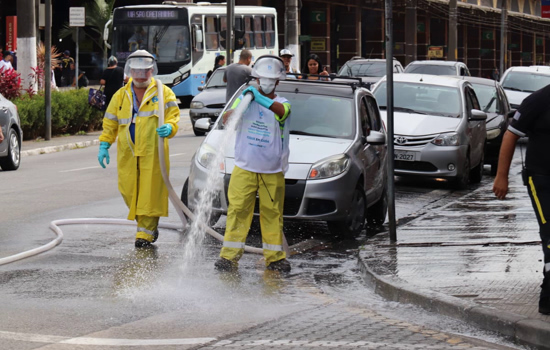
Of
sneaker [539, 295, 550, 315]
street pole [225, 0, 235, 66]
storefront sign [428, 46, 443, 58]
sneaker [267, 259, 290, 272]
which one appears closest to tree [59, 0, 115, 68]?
street pole [225, 0, 235, 66]

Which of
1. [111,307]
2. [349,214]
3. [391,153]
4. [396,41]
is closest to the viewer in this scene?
[111,307]

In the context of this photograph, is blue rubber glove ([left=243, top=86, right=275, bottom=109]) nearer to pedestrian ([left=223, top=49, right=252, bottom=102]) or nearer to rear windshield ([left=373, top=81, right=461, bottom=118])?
pedestrian ([left=223, top=49, right=252, bottom=102])

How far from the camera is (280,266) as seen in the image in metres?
9.44

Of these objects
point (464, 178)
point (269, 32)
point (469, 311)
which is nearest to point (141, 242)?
point (469, 311)

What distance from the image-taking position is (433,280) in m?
8.57

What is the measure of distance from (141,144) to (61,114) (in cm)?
1566

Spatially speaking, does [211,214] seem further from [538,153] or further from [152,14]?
[152,14]

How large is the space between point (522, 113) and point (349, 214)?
432cm

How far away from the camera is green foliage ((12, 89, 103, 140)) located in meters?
24.0

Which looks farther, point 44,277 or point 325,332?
point 44,277

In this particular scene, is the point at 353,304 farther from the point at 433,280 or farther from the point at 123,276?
the point at 123,276

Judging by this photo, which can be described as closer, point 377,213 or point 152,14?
point 377,213

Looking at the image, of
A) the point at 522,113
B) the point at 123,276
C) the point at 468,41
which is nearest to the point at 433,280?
the point at 522,113

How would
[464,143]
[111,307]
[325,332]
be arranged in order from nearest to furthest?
[325,332] → [111,307] → [464,143]
